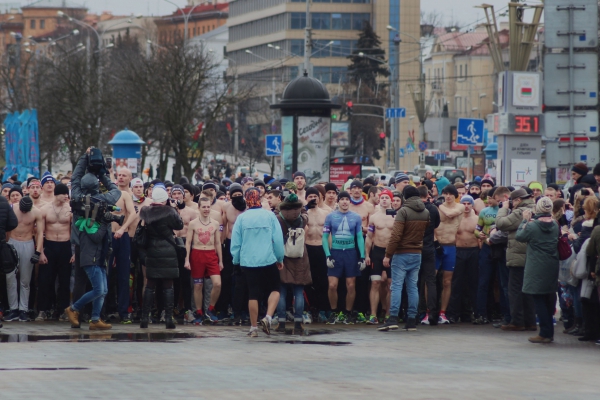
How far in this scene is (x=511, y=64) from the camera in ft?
92.7

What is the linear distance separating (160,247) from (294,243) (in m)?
1.68

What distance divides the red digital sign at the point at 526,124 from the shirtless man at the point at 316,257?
34.7 ft

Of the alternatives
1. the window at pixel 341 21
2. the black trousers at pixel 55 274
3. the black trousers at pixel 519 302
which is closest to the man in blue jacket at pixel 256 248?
the black trousers at pixel 55 274

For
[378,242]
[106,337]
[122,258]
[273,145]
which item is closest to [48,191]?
[122,258]

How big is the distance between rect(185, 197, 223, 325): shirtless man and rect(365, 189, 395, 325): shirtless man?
2.08 metres

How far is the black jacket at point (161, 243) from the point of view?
49.4 ft

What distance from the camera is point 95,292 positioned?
15109 millimetres

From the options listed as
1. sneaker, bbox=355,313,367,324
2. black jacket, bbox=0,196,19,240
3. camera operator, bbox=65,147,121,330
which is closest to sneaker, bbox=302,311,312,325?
sneaker, bbox=355,313,367,324

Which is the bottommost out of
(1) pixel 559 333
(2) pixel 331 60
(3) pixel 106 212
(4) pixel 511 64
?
(1) pixel 559 333

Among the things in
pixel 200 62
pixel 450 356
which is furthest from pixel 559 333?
pixel 200 62

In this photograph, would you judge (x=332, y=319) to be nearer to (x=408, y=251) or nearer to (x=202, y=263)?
(x=408, y=251)

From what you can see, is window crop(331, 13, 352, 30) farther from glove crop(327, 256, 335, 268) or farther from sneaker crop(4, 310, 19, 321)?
sneaker crop(4, 310, 19, 321)

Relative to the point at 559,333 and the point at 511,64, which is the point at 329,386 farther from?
the point at 511,64

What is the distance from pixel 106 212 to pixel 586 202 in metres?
5.80
